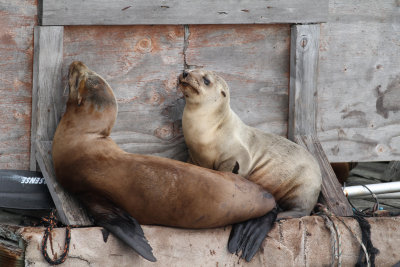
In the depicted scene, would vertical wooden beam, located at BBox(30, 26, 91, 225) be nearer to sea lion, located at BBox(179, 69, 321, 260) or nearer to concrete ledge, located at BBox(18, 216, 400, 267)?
concrete ledge, located at BBox(18, 216, 400, 267)

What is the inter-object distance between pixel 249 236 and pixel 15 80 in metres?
1.58

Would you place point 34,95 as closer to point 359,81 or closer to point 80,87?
point 80,87

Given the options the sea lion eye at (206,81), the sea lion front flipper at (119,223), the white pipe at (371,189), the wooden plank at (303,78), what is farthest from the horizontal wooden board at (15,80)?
the white pipe at (371,189)

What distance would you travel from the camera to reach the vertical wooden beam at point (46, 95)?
3799 mm

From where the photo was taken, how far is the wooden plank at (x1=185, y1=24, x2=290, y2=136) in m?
4.23

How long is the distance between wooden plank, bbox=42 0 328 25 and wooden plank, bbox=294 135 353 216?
2.59ft

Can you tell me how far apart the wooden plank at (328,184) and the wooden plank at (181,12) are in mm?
790

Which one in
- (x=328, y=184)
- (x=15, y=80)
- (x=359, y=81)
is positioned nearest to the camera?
(x=15, y=80)

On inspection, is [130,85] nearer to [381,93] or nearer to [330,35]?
[330,35]

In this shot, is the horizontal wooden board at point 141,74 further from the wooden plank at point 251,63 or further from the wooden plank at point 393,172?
the wooden plank at point 393,172

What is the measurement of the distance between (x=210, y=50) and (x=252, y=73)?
12.8 inches

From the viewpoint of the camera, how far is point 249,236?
3.65m

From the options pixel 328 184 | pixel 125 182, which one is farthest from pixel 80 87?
pixel 328 184

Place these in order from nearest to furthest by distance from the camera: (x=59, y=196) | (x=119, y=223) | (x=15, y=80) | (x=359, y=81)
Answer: (x=119, y=223), (x=59, y=196), (x=15, y=80), (x=359, y=81)
